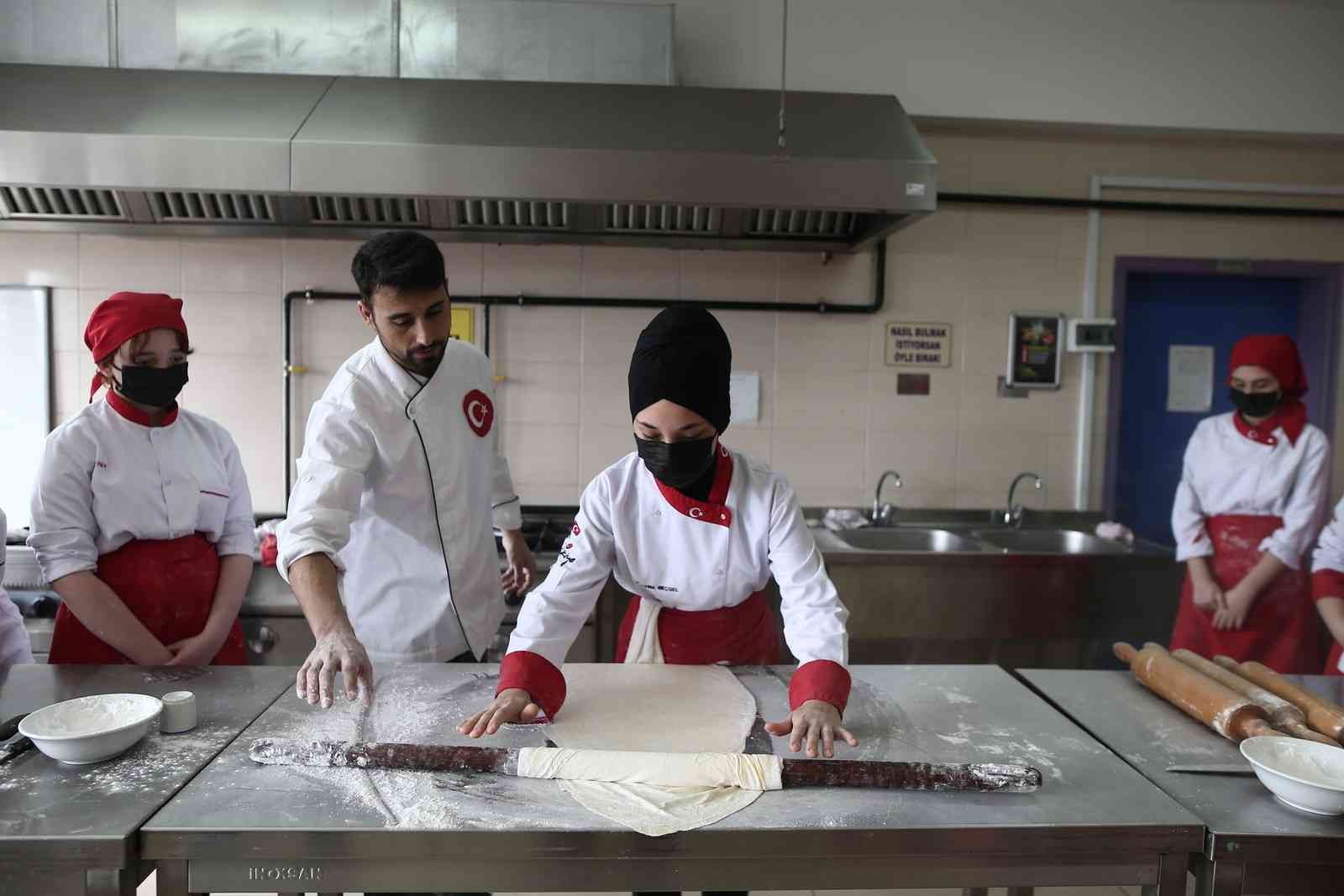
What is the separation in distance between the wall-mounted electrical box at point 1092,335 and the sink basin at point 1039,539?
0.74 meters

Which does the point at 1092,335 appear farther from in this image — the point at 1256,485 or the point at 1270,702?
the point at 1270,702

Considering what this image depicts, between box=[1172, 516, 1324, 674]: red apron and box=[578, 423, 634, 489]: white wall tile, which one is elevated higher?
box=[578, 423, 634, 489]: white wall tile

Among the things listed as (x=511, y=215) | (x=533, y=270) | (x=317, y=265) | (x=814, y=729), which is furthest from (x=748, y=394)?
(x=814, y=729)

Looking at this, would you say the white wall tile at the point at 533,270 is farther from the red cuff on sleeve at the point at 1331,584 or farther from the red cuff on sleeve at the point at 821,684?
the red cuff on sleeve at the point at 1331,584

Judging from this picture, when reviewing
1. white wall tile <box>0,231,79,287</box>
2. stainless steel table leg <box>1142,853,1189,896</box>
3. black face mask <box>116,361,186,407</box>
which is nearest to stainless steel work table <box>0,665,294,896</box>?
black face mask <box>116,361,186,407</box>

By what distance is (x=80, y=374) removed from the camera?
332 centimetres

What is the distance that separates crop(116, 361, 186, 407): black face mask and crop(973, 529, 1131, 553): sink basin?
8.96 feet

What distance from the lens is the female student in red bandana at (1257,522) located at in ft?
9.22

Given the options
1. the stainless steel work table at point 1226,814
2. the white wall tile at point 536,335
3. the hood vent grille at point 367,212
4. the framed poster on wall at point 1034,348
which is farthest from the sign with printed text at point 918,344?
the stainless steel work table at point 1226,814

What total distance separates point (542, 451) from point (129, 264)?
165 cm

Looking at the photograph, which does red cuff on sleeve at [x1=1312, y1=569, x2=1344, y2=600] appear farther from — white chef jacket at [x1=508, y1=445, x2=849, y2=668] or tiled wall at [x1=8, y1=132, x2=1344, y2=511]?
white chef jacket at [x1=508, y1=445, x2=849, y2=668]

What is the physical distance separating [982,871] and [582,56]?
2741mm

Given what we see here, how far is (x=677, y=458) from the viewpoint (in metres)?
1.54

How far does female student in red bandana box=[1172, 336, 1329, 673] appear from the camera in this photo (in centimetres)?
281
